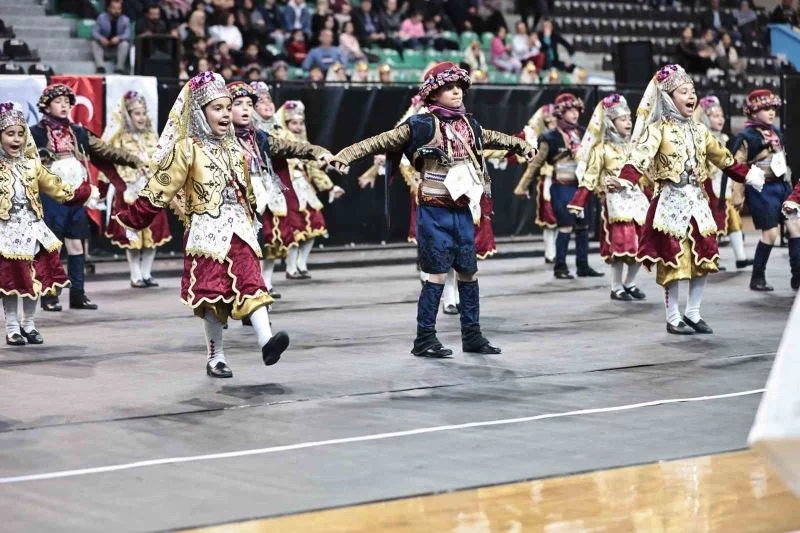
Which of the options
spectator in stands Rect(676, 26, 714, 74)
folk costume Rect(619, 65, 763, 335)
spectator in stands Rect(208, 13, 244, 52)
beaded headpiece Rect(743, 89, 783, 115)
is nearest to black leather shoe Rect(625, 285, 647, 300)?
beaded headpiece Rect(743, 89, 783, 115)

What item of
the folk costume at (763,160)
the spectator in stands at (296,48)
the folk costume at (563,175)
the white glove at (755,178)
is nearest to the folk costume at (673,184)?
the white glove at (755,178)

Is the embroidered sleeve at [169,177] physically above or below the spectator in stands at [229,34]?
below

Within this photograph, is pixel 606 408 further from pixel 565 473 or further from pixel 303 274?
pixel 303 274

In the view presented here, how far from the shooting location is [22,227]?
11.6m

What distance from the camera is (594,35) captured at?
2984 centimetres

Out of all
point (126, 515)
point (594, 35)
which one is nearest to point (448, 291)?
point (126, 515)

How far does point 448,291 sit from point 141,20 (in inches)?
382

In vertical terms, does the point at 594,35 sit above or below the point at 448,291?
above

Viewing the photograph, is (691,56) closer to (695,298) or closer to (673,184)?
(695,298)

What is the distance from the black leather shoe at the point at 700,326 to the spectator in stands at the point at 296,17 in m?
13.6

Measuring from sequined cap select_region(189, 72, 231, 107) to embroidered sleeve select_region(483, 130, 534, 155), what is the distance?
233cm

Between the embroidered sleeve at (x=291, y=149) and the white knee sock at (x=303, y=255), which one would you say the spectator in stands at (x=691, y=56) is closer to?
the white knee sock at (x=303, y=255)

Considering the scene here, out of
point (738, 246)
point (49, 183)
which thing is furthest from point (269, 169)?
point (738, 246)

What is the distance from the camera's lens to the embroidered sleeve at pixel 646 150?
11.4m
